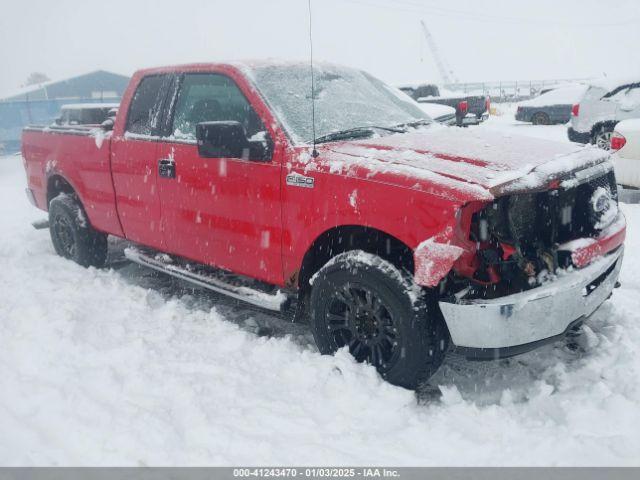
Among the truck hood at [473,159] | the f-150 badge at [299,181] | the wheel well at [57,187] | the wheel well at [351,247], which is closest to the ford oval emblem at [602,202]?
the truck hood at [473,159]

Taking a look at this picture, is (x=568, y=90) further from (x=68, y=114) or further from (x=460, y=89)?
(x=460, y=89)

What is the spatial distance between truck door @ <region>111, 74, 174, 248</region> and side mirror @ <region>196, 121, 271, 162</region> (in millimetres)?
1089

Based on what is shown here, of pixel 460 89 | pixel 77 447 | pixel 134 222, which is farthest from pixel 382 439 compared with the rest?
pixel 460 89

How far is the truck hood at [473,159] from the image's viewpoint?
282cm

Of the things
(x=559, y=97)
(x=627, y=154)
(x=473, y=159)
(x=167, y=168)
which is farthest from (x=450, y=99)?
(x=473, y=159)

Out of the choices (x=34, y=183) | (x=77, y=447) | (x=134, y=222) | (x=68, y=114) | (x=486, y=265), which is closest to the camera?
(x=77, y=447)

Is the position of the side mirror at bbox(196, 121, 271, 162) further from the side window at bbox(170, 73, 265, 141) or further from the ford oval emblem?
the ford oval emblem

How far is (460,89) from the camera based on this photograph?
50594mm

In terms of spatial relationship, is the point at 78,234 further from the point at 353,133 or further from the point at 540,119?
the point at 540,119

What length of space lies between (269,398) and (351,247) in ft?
3.29

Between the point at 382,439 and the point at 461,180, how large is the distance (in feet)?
4.45

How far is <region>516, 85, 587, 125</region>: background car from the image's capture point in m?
19.5

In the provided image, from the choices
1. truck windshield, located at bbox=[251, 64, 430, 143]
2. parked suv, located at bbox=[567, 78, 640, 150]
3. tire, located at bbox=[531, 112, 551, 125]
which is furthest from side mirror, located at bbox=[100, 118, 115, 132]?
tire, located at bbox=[531, 112, 551, 125]

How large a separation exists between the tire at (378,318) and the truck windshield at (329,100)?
92 centimetres
